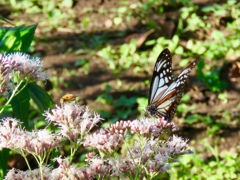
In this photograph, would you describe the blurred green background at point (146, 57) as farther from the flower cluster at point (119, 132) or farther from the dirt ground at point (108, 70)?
the flower cluster at point (119, 132)

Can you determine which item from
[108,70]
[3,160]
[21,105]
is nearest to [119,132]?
[21,105]

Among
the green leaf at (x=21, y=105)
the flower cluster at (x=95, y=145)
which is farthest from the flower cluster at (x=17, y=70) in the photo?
the green leaf at (x=21, y=105)

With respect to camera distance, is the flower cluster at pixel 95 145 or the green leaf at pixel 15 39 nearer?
the flower cluster at pixel 95 145

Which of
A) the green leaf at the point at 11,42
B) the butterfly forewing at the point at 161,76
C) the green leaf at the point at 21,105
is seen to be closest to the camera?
the green leaf at the point at 21,105

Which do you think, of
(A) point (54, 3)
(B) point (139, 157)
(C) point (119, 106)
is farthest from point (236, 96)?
(B) point (139, 157)

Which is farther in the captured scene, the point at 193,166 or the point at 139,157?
the point at 193,166

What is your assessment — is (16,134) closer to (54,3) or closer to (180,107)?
(180,107)
